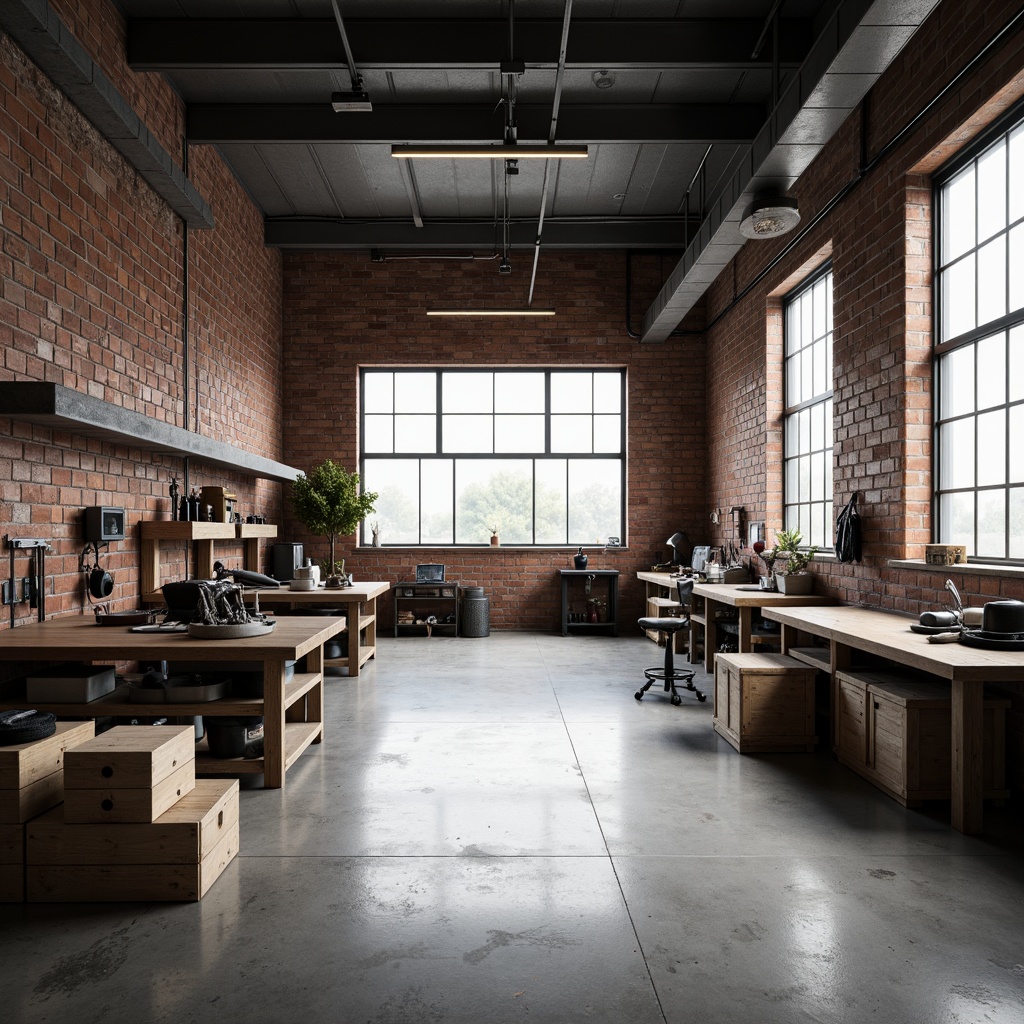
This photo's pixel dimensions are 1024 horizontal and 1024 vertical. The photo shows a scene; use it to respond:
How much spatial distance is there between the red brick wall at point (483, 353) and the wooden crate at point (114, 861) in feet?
23.8

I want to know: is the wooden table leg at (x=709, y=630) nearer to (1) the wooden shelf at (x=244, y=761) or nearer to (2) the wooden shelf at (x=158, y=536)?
(1) the wooden shelf at (x=244, y=761)

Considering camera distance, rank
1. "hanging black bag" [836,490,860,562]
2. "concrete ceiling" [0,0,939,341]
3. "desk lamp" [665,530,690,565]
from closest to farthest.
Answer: "concrete ceiling" [0,0,939,341] → "hanging black bag" [836,490,860,562] → "desk lamp" [665,530,690,565]

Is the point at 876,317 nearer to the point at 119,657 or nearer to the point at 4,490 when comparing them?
the point at 119,657

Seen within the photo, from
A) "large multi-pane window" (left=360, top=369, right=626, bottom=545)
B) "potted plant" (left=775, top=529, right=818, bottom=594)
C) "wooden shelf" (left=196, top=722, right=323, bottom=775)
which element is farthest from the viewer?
"large multi-pane window" (left=360, top=369, right=626, bottom=545)

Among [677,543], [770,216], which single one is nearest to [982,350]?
[770,216]

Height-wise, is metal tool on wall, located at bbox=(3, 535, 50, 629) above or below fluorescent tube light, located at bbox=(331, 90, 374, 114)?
below

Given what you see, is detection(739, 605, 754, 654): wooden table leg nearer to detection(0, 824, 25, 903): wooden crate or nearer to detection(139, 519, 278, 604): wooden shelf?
detection(139, 519, 278, 604): wooden shelf

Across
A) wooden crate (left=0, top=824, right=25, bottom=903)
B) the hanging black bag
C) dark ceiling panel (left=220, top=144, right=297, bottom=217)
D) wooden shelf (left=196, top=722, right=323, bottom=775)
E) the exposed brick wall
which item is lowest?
wooden shelf (left=196, top=722, right=323, bottom=775)

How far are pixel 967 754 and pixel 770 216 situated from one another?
12.4 feet

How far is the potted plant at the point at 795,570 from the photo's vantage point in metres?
6.15

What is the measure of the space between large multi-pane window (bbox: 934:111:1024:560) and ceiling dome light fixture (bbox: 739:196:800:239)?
938 millimetres

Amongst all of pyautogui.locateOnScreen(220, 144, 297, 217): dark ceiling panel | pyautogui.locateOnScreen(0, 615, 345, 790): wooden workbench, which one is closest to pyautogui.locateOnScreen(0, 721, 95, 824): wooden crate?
pyautogui.locateOnScreen(0, 615, 345, 790): wooden workbench

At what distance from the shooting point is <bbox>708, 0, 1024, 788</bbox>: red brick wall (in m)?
4.14

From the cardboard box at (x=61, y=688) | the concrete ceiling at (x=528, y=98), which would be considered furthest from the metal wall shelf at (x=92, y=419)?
the concrete ceiling at (x=528, y=98)
